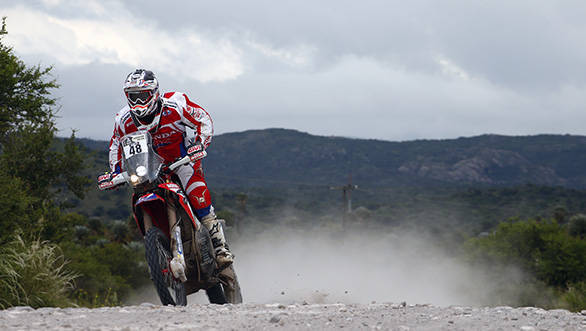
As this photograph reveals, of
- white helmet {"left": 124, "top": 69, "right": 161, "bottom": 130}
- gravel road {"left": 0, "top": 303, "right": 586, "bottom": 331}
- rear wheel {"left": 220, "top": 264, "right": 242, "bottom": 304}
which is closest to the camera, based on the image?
gravel road {"left": 0, "top": 303, "right": 586, "bottom": 331}

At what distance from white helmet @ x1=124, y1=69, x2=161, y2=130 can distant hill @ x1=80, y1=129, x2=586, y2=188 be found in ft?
518

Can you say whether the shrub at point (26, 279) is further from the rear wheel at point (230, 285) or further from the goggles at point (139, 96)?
the goggles at point (139, 96)

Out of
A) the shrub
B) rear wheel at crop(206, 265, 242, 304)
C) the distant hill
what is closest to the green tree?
the shrub

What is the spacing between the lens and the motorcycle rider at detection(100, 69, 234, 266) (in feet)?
28.2

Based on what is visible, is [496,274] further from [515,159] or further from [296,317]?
[515,159]

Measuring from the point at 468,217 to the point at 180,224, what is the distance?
91124mm

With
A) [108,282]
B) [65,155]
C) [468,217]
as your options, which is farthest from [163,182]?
[468,217]

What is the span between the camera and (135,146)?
8219mm

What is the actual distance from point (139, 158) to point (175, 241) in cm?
112

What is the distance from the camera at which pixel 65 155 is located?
20266mm

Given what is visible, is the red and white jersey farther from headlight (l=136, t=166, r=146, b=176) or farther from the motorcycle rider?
headlight (l=136, t=166, r=146, b=176)

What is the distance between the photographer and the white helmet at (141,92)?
27.3 feet

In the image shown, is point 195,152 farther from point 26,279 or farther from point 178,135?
point 26,279

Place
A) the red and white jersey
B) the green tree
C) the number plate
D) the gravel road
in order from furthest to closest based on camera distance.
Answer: the green tree, the red and white jersey, the number plate, the gravel road
